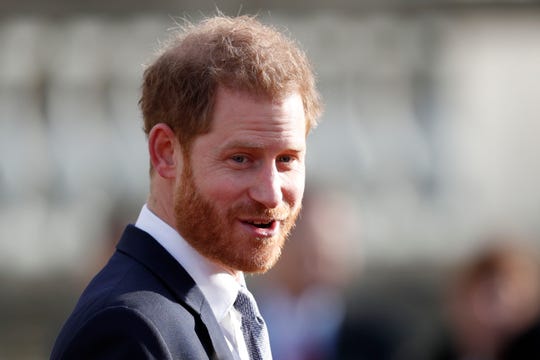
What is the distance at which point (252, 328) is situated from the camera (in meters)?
3.02

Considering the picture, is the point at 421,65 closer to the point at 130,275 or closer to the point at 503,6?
the point at 503,6

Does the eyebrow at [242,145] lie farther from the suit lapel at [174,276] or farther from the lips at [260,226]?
the suit lapel at [174,276]

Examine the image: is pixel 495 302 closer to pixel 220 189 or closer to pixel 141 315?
pixel 220 189

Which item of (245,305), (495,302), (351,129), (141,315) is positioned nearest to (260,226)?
(245,305)

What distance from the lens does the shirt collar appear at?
2.90m

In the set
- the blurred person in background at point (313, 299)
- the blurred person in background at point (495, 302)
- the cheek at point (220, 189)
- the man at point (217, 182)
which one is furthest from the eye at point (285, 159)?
the blurred person in background at point (495, 302)

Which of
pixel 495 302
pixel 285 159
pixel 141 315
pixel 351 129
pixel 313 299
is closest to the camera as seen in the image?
pixel 141 315

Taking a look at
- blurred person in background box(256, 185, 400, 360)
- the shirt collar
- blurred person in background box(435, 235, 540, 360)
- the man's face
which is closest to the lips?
the man's face

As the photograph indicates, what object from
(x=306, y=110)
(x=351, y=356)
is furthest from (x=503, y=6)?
(x=306, y=110)

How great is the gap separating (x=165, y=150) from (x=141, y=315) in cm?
47

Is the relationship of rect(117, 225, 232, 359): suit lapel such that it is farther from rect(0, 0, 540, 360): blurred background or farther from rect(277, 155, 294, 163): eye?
rect(0, 0, 540, 360): blurred background

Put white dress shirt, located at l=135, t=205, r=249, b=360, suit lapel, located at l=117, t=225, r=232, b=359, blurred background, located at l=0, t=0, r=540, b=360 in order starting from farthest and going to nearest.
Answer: blurred background, located at l=0, t=0, r=540, b=360 < white dress shirt, located at l=135, t=205, r=249, b=360 < suit lapel, located at l=117, t=225, r=232, b=359

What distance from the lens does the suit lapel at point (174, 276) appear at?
279 centimetres

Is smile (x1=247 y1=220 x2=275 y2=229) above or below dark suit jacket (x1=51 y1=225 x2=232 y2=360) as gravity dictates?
above
